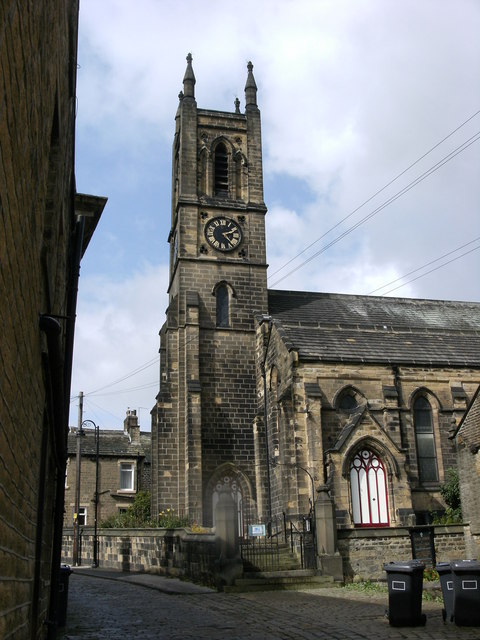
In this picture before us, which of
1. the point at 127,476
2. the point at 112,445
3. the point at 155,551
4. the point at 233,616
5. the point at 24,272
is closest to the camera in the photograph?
the point at 24,272

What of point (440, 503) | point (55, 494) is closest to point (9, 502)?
point (55, 494)

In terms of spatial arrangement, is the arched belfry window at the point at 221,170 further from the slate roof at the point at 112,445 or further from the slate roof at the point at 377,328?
the slate roof at the point at 112,445

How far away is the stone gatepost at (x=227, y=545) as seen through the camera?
1814 centimetres

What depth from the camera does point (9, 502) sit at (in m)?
4.32

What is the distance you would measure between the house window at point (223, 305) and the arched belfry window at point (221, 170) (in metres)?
5.08

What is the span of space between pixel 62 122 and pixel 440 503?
23.7 metres

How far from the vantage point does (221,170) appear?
3431cm

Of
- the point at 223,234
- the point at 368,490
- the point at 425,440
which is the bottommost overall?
the point at 368,490

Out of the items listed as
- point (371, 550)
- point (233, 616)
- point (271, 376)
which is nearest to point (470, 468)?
point (371, 550)

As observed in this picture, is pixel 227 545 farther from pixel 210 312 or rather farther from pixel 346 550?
pixel 210 312

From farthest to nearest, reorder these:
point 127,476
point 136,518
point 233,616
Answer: point 127,476
point 136,518
point 233,616

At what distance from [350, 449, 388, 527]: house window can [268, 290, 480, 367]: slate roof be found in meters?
4.18

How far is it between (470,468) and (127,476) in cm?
2536

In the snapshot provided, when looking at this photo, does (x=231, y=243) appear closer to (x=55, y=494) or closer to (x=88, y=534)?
(x=88, y=534)
